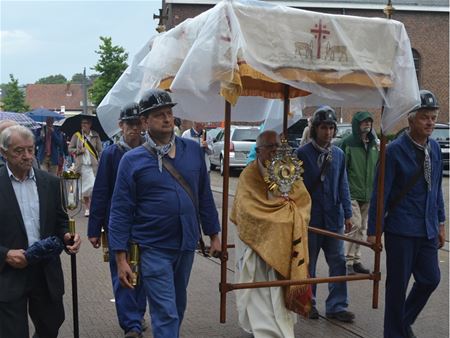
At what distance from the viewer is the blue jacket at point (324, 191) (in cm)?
582

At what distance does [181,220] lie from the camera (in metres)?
4.09

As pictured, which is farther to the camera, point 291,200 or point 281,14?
point 291,200

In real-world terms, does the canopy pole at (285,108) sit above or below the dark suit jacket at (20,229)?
above

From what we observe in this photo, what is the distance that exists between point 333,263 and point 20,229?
10.4 ft

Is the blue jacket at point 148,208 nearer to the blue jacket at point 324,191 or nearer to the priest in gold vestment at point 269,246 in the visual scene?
the priest in gold vestment at point 269,246

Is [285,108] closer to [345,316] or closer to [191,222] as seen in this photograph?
[345,316]

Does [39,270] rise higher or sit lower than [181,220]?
lower

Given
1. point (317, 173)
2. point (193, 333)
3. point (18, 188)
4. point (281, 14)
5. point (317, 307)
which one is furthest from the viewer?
point (317, 307)

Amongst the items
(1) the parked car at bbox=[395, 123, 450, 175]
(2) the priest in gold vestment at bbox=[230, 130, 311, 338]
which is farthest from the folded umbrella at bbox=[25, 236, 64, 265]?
(1) the parked car at bbox=[395, 123, 450, 175]

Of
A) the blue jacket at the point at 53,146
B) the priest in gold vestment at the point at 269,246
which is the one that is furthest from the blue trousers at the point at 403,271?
the blue jacket at the point at 53,146

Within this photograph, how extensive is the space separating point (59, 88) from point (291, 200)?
9605cm

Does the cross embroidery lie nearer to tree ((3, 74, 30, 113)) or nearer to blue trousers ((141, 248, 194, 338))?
blue trousers ((141, 248, 194, 338))

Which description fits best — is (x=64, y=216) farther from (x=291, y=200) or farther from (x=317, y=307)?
(x=317, y=307)

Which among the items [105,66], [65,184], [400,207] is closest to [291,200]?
[400,207]
